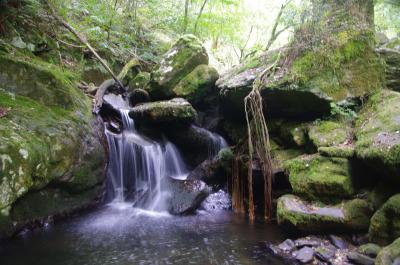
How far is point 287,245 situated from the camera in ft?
15.5

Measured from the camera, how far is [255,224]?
19.7 feet

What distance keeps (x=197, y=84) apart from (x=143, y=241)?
5.59 m

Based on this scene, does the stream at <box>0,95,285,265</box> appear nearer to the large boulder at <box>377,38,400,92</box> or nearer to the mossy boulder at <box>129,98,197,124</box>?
the mossy boulder at <box>129,98,197,124</box>

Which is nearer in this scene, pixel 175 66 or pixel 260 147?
pixel 260 147

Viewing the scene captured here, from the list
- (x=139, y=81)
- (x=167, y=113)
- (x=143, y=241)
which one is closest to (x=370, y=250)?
(x=143, y=241)

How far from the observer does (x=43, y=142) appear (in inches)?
209

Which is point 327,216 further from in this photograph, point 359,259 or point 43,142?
point 43,142

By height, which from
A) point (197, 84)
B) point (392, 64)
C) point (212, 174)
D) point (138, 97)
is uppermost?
point (197, 84)

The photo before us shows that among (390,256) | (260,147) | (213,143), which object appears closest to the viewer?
(390,256)

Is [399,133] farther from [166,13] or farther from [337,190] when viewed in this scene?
[166,13]

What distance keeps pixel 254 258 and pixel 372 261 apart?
1.52 meters

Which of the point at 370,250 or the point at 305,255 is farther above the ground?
the point at 370,250

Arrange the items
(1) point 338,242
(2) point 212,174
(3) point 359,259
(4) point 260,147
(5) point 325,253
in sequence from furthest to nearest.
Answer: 1. (2) point 212,174
2. (4) point 260,147
3. (1) point 338,242
4. (5) point 325,253
5. (3) point 359,259

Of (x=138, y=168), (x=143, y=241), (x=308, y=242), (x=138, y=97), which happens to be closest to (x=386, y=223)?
(x=308, y=242)
